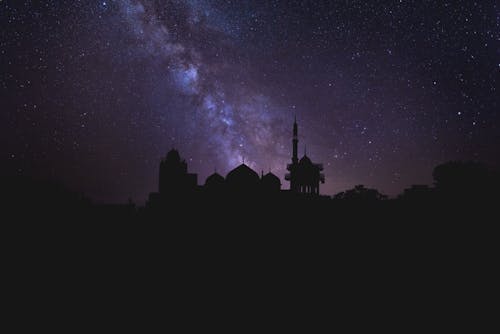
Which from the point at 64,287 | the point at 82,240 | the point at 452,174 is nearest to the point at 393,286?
the point at 64,287

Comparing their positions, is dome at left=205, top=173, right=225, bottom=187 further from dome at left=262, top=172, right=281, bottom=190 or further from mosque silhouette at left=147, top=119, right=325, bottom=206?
dome at left=262, top=172, right=281, bottom=190

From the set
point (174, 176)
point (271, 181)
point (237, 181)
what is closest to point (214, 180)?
point (237, 181)

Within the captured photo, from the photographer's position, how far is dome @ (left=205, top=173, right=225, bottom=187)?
117 feet

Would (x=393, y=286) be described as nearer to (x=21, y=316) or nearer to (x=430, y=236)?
(x=430, y=236)

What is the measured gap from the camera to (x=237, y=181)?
34000 mm

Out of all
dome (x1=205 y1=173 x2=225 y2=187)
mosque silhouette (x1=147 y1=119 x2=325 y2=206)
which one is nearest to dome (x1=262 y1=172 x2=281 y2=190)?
mosque silhouette (x1=147 y1=119 x2=325 y2=206)

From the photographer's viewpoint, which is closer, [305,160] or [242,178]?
[242,178]

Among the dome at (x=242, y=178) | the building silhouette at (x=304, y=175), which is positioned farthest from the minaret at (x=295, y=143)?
the dome at (x=242, y=178)

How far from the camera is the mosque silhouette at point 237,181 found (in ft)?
112

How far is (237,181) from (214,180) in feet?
10.9

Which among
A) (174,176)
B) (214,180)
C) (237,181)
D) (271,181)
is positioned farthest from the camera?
(174,176)

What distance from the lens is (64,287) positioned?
13.7 m

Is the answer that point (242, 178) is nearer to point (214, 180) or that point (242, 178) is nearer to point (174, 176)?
point (214, 180)

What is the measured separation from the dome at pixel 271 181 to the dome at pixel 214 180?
4.72 metres
